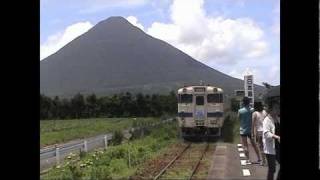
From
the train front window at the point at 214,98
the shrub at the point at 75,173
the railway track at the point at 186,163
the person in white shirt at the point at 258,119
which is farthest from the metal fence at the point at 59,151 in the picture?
the person in white shirt at the point at 258,119

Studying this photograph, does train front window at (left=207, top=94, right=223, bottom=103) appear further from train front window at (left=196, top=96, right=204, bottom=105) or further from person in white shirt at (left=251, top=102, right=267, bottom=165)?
person in white shirt at (left=251, top=102, right=267, bottom=165)

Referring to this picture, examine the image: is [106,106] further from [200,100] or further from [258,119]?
[258,119]

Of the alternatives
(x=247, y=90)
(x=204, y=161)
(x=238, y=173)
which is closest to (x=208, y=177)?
(x=238, y=173)

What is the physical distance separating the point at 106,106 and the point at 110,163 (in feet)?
12.1

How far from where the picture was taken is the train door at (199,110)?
58.1 ft

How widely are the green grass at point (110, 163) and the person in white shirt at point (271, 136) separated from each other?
4.22m

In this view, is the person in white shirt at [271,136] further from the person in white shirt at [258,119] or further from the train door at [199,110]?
the train door at [199,110]

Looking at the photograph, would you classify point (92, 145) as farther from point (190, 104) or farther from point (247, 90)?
point (247, 90)

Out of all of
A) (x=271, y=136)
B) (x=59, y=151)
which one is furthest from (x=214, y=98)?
(x=271, y=136)

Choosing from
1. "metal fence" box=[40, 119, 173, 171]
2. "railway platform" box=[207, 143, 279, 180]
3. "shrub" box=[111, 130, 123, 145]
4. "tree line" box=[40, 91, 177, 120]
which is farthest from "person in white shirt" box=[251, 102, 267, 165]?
"shrub" box=[111, 130, 123, 145]

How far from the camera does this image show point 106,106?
48.0 ft

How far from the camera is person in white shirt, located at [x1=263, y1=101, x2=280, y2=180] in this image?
5.52 metres
